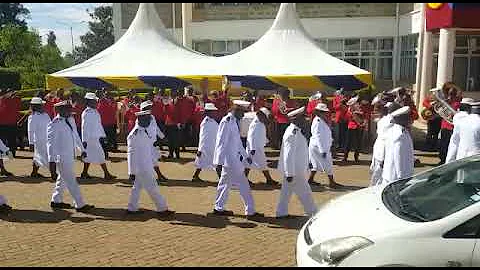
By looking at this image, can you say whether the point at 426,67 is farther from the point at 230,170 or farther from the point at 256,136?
the point at 230,170

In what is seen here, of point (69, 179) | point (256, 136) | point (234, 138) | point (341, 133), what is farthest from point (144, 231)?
point (341, 133)

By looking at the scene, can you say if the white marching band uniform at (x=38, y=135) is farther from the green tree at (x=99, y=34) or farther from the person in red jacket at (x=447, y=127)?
the green tree at (x=99, y=34)

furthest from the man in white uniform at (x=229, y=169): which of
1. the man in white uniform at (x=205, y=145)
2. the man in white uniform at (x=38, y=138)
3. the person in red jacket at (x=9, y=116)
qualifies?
the person in red jacket at (x=9, y=116)

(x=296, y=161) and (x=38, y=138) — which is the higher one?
(x=296, y=161)

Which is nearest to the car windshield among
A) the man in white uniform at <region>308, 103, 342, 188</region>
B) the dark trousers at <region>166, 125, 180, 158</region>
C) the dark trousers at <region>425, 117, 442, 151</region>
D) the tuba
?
the man in white uniform at <region>308, 103, 342, 188</region>

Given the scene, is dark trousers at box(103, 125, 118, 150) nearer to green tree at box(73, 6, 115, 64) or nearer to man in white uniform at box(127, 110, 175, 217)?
man in white uniform at box(127, 110, 175, 217)

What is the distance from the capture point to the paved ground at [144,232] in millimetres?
6305

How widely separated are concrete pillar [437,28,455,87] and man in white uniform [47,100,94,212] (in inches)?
543

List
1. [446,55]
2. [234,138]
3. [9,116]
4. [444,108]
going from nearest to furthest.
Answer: [234,138], [444,108], [9,116], [446,55]

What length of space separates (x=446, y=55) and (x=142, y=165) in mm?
13887

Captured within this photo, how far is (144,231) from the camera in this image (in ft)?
24.3

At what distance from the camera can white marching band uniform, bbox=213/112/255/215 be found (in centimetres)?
796

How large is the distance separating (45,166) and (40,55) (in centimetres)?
2821

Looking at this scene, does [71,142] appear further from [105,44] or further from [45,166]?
[105,44]
